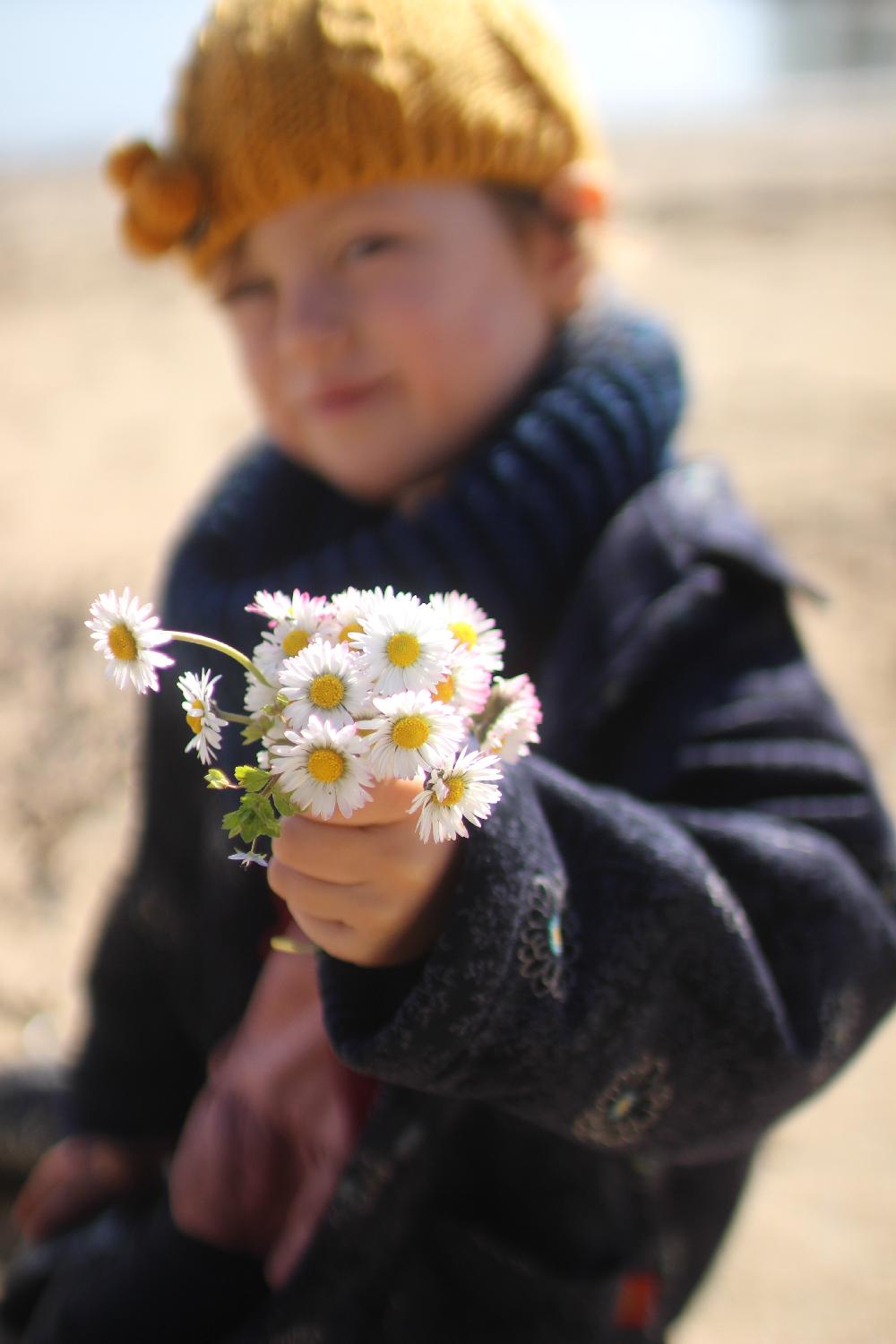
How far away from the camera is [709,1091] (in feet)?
3.31

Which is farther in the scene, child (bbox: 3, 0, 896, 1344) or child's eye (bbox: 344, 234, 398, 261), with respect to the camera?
child's eye (bbox: 344, 234, 398, 261)

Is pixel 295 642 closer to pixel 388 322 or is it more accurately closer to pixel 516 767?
pixel 516 767

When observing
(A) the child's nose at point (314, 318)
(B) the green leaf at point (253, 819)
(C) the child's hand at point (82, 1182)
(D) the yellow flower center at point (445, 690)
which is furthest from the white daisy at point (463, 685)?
(C) the child's hand at point (82, 1182)

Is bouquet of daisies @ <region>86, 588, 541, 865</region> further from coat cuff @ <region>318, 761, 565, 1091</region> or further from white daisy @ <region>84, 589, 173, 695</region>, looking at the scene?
coat cuff @ <region>318, 761, 565, 1091</region>

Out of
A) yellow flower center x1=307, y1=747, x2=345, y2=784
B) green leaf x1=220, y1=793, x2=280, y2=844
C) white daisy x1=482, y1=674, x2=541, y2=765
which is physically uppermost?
yellow flower center x1=307, y1=747, x2=345, y2=784

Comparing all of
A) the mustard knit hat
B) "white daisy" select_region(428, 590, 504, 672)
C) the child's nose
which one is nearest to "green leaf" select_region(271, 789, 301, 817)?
"white daisy" select_region(428, 590, 504, 672)

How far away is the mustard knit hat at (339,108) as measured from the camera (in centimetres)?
121

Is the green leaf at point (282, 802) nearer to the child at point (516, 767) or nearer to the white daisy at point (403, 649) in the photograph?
the white daisy at point (403, 649)

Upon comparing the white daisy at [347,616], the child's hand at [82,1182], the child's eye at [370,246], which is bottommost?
the child's hand at [82,1182]

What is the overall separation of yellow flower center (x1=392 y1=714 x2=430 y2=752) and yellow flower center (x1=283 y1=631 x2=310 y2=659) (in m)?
0.08

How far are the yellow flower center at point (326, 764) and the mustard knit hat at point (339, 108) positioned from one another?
752 mm

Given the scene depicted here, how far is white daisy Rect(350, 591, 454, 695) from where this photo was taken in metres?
0.64

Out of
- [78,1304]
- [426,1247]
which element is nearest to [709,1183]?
[426,1247]

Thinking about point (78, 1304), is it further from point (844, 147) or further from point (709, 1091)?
Answer: point (844, 147)
